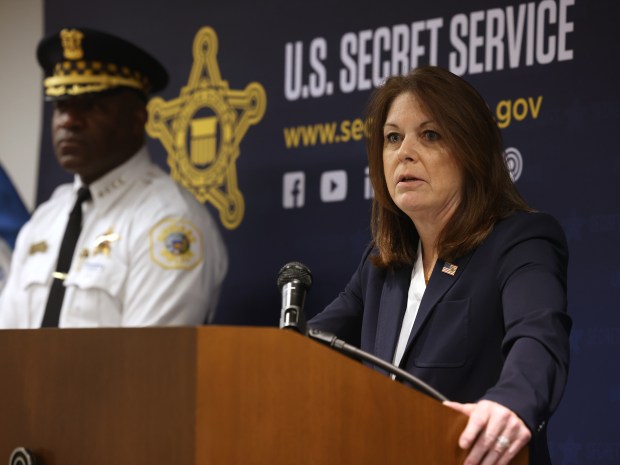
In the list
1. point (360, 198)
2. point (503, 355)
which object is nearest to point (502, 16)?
point (360, 198)

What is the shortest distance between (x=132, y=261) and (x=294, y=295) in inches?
84.2

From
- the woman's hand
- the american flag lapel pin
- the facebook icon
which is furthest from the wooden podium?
the facebook icon

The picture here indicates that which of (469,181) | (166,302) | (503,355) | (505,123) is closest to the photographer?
(503,355)

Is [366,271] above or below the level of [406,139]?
below

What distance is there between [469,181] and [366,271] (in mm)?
315

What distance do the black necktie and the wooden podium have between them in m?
2.29

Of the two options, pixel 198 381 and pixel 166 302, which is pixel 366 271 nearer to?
pixel 198 381

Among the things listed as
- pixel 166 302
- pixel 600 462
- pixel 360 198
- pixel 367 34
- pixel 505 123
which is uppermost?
pixel 367 34

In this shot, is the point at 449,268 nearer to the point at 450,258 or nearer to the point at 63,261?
the point at 450,258

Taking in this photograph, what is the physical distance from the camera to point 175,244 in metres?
→ 4.08

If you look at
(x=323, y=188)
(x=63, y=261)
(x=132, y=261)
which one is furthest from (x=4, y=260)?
(x=323, y=188)

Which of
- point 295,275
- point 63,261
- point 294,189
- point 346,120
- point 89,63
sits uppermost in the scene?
point 89,63

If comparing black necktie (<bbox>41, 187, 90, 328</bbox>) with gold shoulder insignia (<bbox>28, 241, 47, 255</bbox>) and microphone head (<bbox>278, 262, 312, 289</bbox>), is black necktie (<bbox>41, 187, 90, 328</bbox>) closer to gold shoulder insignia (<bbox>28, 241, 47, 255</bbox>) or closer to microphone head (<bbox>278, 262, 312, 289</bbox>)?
gold shoulder insignia (<bbox>28, 241, 47, 255</bbox>)

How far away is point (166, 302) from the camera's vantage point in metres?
3.99
